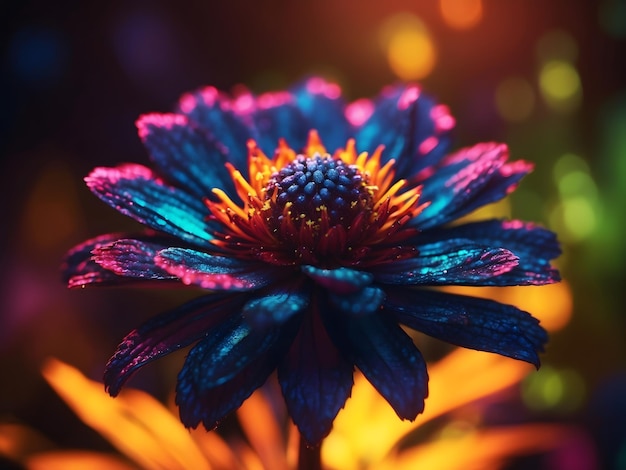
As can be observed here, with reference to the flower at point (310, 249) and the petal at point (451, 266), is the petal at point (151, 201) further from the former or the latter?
the petal at point (451, 266)

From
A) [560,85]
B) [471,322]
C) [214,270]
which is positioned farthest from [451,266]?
[560,85]

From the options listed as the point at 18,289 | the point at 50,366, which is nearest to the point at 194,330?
the point at 50,366

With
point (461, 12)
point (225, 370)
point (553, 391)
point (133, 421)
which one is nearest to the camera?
point (225, 370)

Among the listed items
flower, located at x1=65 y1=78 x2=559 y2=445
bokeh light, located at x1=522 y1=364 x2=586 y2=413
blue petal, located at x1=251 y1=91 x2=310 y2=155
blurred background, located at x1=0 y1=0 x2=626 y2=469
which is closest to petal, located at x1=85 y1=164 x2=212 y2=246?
flower, located at x1=65 y1=78 x2=559 y2=445

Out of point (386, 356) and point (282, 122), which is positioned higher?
point (282, 122)

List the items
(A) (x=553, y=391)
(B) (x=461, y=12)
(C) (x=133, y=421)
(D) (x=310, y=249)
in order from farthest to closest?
(B) (x=461, y=12) < (A) (x=553, y=391) < (C) (x=133, y=421) < (D) (x=310, y=249)

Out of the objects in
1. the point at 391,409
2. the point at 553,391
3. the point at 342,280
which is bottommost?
the point at 553,391

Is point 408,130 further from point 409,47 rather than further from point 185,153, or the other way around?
point 409,47
